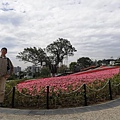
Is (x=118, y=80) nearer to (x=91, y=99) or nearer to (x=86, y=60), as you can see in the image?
(x=91, y=99)

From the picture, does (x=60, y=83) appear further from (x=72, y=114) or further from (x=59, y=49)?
(x=59, y=49)

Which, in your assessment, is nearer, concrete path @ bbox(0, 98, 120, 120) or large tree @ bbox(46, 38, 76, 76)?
concrete path @ bbox(0, 98, 120, 120)

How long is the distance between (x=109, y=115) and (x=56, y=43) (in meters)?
42.0

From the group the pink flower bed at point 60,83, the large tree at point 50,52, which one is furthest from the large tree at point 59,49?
the pink flower bed at point 60,83

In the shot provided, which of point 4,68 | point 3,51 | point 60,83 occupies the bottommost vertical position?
point 60,83

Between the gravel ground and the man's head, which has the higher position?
the man's head

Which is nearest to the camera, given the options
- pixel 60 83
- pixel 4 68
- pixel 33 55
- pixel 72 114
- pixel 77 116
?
pixel 77 116

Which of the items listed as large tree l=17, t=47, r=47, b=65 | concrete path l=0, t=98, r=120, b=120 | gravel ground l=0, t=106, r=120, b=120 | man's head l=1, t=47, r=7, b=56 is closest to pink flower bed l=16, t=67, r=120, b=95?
concrete path l=0, t=98, r=120, b=120

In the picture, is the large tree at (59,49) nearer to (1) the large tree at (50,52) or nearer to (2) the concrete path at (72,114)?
(1) the large tree at (50,52)

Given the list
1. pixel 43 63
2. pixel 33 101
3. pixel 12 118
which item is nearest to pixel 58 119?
pixel 12 118

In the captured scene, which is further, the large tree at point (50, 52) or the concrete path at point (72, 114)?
the large tree at point (50, 52)

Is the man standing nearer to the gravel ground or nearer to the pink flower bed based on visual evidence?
the gravel ground

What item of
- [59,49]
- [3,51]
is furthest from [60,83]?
[59,49]

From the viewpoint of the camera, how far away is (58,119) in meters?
4.73
